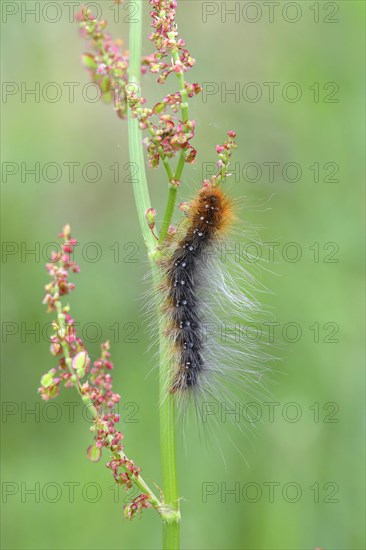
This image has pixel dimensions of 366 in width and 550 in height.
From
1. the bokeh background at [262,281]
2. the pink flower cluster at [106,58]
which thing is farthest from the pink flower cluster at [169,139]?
the bokeh background at [262,281]

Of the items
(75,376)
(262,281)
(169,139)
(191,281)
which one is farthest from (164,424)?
(262,281)

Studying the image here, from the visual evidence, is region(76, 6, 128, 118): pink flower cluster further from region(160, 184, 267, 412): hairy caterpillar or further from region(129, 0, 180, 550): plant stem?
region(160, 184, 267, 412): hairy caterpillar

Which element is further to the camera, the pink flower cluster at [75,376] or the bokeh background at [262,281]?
the bokeh background at [262,281]

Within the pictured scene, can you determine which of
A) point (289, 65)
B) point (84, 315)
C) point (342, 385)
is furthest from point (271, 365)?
point (289, 65)

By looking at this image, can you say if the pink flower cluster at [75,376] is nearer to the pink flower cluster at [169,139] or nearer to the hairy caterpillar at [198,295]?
the pink flower cluster at [169,139]

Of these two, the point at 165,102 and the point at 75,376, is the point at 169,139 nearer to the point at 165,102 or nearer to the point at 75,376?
the point at 165,102

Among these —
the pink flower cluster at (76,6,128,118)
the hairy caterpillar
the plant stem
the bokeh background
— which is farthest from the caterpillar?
the bokeh background
